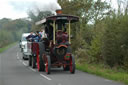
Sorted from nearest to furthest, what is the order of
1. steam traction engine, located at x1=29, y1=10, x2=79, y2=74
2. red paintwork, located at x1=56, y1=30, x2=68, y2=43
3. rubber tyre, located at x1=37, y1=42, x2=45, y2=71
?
1. steam traction engine, located at x1=29, y1=10, x2=79, y2=74
2. red paintwork, located at x1=56, y1=30, x2=68, y2=43
3. rubber tyre, located at x1=37, y1=42, x2=45, y2=71

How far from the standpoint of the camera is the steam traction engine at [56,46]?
18.1m

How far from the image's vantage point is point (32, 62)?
22.6m

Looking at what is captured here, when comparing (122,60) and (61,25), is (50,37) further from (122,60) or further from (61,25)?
(122,60)

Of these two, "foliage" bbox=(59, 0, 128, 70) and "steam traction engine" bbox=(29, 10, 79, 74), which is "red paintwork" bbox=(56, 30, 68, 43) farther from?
"foliage" bbox=(59, 0, 128, 70)

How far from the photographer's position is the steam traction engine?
1806 centimetres

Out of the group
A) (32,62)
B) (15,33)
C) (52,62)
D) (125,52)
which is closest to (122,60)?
(125,52)

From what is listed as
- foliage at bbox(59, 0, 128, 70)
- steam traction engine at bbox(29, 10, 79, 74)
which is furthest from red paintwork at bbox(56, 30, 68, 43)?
foliage at bbox(59, 0, 128, 70)

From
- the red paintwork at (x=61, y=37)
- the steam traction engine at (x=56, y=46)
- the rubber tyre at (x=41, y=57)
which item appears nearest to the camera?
the steam traction engine at (x=56, y=46)

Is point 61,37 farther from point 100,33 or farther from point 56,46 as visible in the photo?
point 100,33

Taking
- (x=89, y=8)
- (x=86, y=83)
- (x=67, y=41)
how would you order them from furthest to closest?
(x=89, y=8)
(x=67, y=41)
(x=86, y=83)

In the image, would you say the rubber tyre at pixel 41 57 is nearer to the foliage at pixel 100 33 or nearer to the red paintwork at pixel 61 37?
the red paintwork at pixel 61 37

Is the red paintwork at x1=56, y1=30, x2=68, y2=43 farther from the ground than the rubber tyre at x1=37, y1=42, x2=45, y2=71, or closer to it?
farther from the ground

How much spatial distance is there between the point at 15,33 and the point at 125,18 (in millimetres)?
89623

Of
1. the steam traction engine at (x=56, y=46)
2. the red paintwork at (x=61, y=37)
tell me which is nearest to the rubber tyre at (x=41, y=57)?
the steam traction engine at (x=56, y=46)
